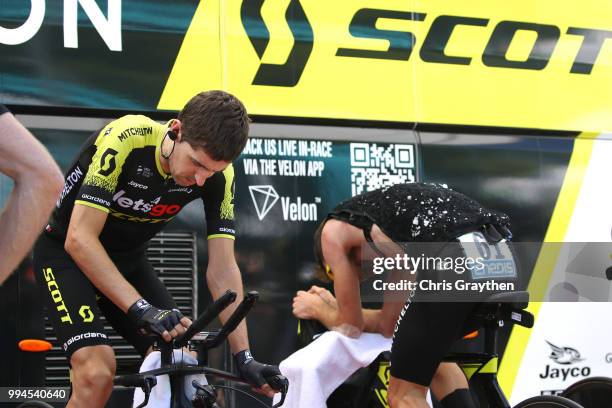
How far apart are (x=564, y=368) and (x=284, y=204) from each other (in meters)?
1.79

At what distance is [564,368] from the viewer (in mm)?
5934

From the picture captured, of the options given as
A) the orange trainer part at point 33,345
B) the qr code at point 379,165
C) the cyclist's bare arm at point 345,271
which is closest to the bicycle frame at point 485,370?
the cyclist's bare arm at point 345,271

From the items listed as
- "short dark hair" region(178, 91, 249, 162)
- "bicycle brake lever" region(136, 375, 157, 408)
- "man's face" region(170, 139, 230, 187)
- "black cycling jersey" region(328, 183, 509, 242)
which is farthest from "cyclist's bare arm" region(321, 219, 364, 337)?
"bicycle brake lever" region(136, 375, 157, 408)

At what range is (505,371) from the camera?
5.92m

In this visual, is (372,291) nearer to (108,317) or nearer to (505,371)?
(505,371)


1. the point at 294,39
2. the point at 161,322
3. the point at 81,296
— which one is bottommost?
the point at 161,322

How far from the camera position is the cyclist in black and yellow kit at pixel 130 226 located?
12.9 feet

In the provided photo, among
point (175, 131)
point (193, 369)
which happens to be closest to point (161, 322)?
point (193, 369)

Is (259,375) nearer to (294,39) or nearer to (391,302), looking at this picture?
(391,302)

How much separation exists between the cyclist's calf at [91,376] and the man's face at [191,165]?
720 mm

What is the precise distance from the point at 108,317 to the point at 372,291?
5.01 ft

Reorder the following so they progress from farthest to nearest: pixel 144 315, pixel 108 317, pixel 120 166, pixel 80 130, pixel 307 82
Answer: pixel 307 82 < pixel 80 130 < pixel 108 317 < pixel 120 166 < pixel 144 315

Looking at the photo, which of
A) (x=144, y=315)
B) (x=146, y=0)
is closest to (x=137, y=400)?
(x=144, y=315)

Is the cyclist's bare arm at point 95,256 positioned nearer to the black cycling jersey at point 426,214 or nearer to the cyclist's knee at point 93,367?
the cyclist's knee at point 93,367
